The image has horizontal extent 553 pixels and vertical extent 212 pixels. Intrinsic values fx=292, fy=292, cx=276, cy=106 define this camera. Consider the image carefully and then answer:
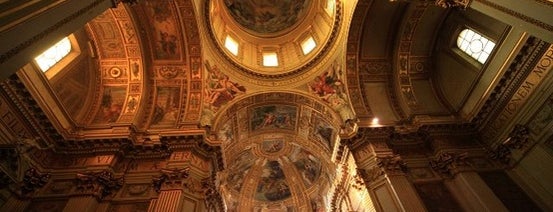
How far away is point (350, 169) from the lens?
11836 millimetres

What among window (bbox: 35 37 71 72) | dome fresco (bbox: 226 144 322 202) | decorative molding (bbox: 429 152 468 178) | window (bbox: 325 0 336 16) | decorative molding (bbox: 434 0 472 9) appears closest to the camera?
decorative molding (bbox: 434 0 472 9)

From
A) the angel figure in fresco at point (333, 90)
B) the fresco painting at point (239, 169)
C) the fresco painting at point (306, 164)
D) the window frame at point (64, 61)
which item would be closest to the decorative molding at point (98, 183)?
the window frame at point (64, 61)

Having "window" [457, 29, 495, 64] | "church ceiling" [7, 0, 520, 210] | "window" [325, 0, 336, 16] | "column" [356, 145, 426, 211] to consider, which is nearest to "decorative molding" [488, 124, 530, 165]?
"church ceiling" [7, 0, 520, 210]

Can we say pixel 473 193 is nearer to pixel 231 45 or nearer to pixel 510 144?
pixel 510 144

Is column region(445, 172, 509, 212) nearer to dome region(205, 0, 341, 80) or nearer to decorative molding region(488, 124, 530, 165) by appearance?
decorative molding region(488, 124, 530, 165)

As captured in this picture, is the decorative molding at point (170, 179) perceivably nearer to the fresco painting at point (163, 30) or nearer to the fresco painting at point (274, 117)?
the fresco painting at point (163, 30)

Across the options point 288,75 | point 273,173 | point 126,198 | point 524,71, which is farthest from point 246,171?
point 524,71

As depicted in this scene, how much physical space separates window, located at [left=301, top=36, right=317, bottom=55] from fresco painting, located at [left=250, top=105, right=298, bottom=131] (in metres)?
3.84

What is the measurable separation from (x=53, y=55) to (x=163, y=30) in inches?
155

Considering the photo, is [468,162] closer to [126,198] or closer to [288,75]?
[288,75]

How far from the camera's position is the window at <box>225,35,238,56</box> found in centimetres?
1634

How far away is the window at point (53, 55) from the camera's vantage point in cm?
960

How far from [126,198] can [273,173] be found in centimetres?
1142

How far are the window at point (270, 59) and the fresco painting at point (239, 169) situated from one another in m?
5.31
